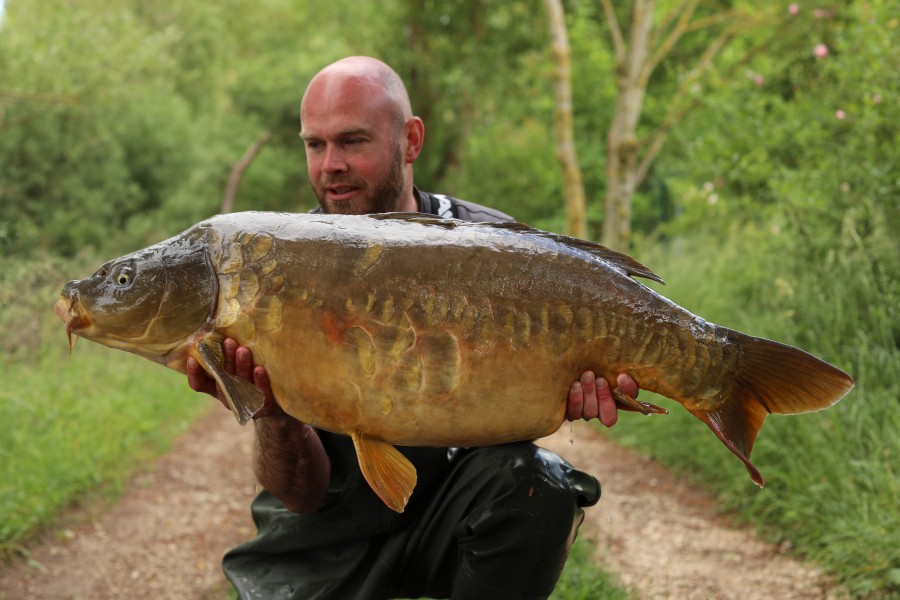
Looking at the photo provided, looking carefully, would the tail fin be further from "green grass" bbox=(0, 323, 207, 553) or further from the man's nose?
"green grass" bbox=(0, 323, 207, 553)

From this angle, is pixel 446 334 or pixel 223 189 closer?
pixel 446 334

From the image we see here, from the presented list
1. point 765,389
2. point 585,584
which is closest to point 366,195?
point 765,389

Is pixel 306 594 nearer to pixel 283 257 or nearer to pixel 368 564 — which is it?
pixel 368 564

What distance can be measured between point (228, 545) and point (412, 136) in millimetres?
2048

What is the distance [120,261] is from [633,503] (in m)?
3.15

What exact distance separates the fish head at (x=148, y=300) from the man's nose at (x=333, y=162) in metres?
0.74

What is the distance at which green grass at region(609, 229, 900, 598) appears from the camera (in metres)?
3.25

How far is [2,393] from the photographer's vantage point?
4539 millimetres

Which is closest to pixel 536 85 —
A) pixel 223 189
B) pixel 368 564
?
pixel 223 189

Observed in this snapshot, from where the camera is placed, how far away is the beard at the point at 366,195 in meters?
2.62

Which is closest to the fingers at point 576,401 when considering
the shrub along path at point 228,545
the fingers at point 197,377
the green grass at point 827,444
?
the fingers at point 197,377

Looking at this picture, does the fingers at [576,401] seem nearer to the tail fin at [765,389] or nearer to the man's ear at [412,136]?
the tail fin at [765,389]

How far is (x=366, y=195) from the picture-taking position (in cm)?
264

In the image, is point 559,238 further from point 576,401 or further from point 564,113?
point 564,113
